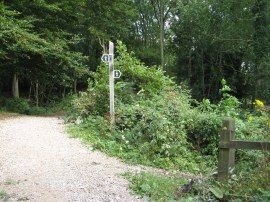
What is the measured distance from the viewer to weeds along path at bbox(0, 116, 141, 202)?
4.75 meters

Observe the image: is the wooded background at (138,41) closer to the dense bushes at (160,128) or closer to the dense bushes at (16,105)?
the dense bushes at (16,105)

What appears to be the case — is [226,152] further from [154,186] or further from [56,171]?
[56,171]

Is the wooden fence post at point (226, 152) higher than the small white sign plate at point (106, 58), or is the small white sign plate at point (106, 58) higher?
the small white sign plate at point (106, 58)

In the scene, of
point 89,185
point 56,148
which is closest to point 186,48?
point 56,148

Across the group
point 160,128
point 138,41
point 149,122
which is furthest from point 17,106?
point 138,41

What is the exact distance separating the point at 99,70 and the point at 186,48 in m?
21.4

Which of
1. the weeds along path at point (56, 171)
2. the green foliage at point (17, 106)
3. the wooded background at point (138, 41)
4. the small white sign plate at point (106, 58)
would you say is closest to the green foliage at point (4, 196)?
the weeds along path at point (56, 171)

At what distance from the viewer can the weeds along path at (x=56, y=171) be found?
4754mm

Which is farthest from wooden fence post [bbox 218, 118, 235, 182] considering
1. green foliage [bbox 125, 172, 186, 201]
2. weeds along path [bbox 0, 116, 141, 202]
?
weeds along path [bbox 0, 116, 141, 202]

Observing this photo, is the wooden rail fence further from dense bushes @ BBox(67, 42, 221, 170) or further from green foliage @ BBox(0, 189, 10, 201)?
green foliage @ BBox(0, 189, 10, 201)

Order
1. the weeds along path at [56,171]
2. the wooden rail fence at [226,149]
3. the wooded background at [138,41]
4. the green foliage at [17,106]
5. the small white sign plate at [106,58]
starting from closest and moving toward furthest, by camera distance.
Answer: the wooden rail fence at [226,149]
the weeds along path at [56,171]
the small white sign plate at [106,58]
the wooded background at [138,41]
the green foliage at [17,106]

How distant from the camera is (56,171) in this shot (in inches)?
232

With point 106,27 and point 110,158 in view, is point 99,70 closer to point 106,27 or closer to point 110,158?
point 110,158

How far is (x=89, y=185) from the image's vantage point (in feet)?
17.0
